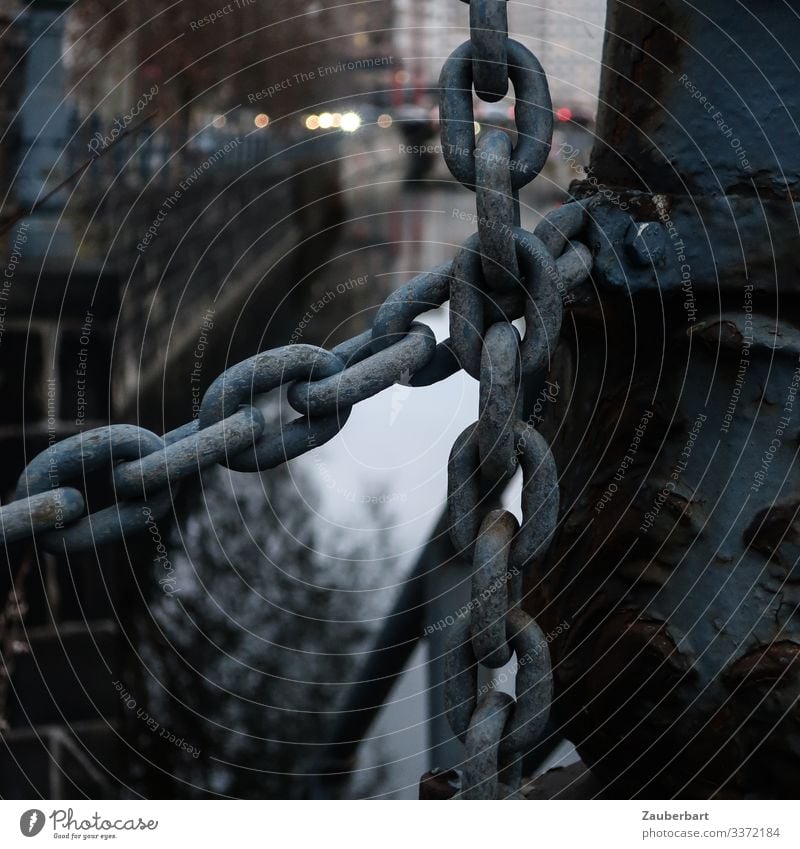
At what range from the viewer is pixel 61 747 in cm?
Answer: 367

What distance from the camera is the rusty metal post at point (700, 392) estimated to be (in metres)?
0.69

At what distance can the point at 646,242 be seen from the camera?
2.28 ft

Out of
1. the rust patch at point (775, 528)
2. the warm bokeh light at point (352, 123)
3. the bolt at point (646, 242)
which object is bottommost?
the rust patch at point (775, 528)

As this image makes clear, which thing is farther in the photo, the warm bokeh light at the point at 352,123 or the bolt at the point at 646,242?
the warm bokeh light at the point at 352,123

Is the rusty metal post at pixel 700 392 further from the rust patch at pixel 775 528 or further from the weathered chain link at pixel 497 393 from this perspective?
the weathered chain link at pixel 497 393

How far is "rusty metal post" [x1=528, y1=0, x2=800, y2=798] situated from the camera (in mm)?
686

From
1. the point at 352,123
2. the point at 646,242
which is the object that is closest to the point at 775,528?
the point at 646,242

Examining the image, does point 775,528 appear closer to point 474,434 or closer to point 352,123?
point 474,434

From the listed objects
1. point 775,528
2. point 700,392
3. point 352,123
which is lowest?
point 775,528

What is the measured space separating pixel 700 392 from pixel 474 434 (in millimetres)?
221

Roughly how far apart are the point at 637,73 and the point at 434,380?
0.28m

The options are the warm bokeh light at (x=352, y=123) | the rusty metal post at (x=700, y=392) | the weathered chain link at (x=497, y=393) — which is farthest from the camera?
the warm bokeh light at (x=352, y=123)

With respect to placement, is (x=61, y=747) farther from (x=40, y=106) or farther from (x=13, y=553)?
(x=40, y=106)

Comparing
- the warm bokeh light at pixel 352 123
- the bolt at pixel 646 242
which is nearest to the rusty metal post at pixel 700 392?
the bolt at pixel 646 242
